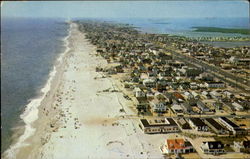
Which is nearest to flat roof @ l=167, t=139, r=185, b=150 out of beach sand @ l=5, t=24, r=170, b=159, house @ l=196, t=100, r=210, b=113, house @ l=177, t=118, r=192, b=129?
beach sand @ l=5, t=24, r=170, b=159

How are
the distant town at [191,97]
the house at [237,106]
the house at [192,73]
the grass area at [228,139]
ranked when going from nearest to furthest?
the distant town at [191,97], the grass area at [228,139], the house at [237,106], the house at [192,73]

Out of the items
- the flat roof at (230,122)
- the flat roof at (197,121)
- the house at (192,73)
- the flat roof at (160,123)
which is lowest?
the flat roof at (160,123)

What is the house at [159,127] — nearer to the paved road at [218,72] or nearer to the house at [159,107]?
the house at [159,107]

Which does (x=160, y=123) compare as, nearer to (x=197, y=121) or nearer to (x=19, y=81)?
(x=197, y=121)

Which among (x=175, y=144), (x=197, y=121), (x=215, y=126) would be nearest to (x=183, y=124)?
(x=197, y=121)

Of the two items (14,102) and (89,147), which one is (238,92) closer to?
(89,147)

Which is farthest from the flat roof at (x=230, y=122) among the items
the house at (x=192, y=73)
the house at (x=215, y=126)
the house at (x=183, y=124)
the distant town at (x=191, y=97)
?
the house at (x=192, y=73)

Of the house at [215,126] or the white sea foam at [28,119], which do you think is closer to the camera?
the white sea foam at [28,119]

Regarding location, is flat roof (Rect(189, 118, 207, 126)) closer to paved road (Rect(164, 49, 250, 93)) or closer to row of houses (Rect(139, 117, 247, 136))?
row of houses (Rect(139, 117, 247, 136))

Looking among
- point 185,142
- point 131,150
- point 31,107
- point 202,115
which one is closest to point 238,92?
point 202,115
